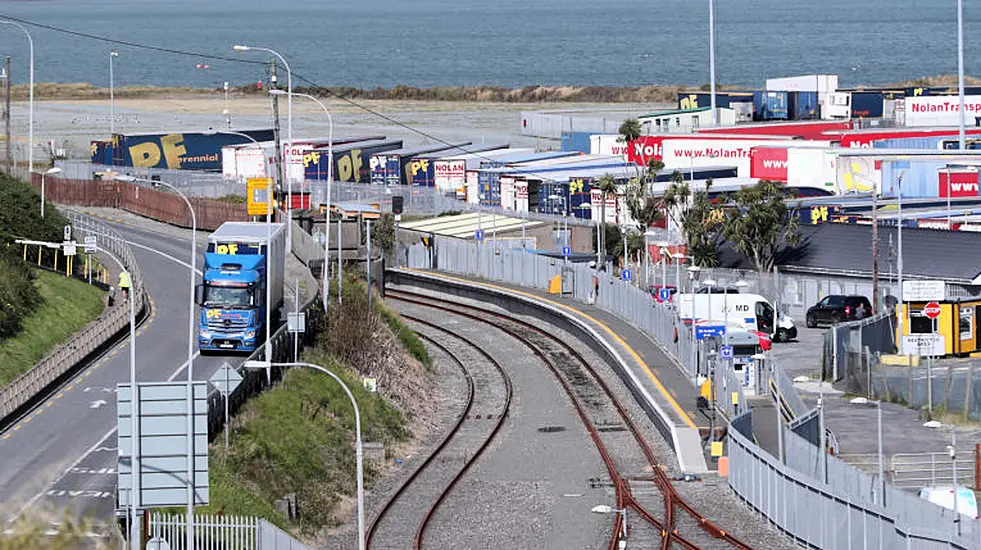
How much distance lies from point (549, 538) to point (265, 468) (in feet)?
22.9

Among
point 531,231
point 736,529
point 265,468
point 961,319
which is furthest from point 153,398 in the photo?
point 531,231

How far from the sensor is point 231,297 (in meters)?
47.1

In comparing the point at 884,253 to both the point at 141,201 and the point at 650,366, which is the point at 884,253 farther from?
the point at 141,201

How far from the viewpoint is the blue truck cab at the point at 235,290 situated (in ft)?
154

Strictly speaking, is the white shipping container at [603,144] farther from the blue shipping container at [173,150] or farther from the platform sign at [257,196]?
the platform sign at [257,196]

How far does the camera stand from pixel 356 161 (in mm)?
107750

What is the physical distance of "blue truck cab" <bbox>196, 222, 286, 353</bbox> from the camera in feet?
154

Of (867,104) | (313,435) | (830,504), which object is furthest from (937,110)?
(830,504)

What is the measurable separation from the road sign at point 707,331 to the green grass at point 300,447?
10.2 metres

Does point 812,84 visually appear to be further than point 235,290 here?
Yes

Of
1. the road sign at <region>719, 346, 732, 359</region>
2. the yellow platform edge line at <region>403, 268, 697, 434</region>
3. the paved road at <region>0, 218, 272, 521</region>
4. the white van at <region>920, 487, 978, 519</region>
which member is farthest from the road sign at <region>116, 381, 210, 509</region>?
the road sign at <region>719, 346, 732, 359</region>

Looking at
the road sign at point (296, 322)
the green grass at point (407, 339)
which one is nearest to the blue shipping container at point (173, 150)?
the green grass at point (407, 339)

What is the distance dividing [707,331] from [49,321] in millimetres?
21273

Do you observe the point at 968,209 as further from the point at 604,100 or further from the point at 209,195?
the point at 604,100
